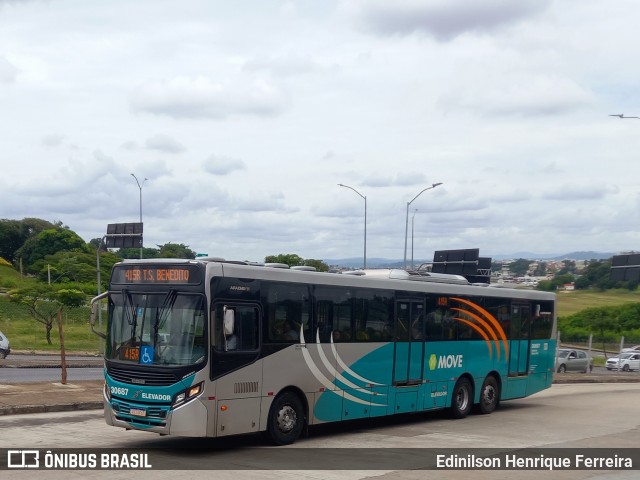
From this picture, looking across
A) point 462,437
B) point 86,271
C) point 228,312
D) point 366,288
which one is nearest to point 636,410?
point 462,437

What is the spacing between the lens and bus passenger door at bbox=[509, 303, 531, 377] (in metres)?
22.3

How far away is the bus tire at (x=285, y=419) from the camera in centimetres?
1484

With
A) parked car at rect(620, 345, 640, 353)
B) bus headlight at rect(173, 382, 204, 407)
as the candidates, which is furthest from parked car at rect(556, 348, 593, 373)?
bus headlight at rect(173, 382, 204, 407)

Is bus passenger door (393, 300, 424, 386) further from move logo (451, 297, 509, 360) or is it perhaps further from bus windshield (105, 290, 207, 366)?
bus windshield (105, 290, 207, 366)

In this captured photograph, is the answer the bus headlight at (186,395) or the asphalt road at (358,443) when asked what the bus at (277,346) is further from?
the asphalt road at (358,443)


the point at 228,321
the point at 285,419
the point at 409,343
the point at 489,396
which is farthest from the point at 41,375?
the point at 228,321

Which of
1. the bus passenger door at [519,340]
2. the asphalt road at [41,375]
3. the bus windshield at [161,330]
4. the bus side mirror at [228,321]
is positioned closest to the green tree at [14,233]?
the asphalt road at [41,375]

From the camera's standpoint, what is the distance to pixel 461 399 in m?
20.4

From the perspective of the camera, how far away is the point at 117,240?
39250mm

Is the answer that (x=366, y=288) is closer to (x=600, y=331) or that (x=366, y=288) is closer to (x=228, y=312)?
(x=228, y=312)

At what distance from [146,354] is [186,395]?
994 millimetres

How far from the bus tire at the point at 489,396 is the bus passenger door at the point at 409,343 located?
308 centimetres

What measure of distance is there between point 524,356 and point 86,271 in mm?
62097

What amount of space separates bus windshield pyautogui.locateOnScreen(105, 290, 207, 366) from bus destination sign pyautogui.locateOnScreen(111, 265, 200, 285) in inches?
8.9
